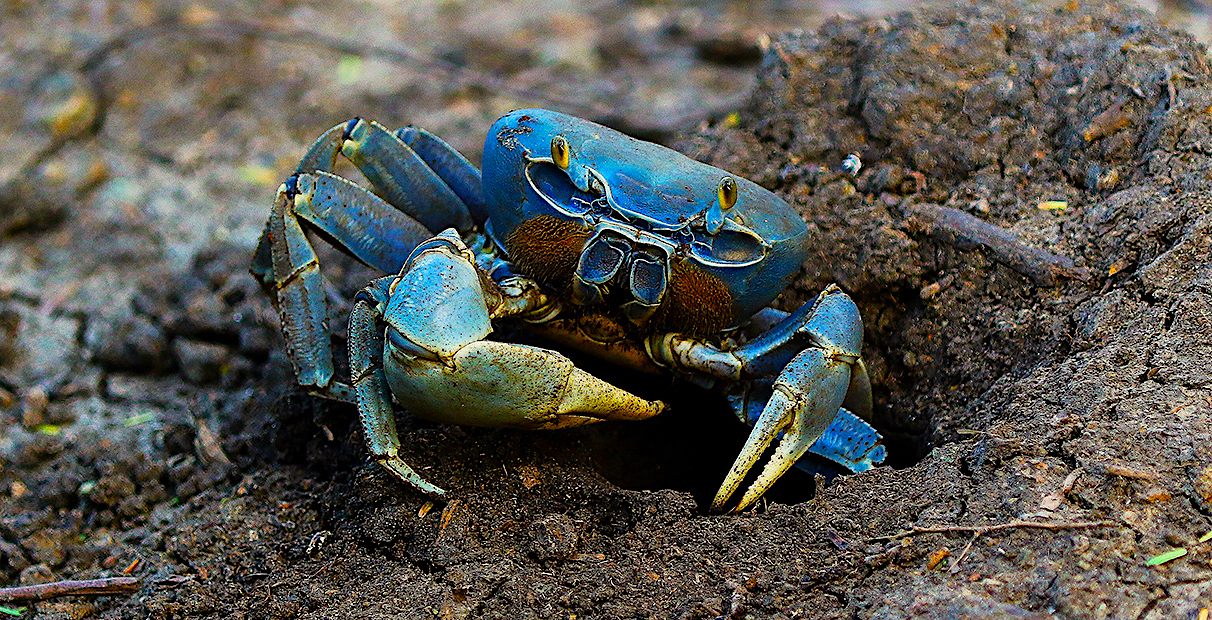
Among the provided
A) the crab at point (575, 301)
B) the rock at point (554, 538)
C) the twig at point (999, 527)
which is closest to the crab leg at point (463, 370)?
the crab at point (575, 301)

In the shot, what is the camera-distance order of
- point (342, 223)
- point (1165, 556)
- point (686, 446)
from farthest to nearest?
point (686, 446), point (342, 223), point (1165, 556)

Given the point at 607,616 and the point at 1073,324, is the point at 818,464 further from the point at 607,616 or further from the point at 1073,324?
the point at 607,616

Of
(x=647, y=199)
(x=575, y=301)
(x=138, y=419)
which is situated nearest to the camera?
(x=647, y=199)

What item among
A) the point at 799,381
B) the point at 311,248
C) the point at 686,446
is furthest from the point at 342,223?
the point at 799,381

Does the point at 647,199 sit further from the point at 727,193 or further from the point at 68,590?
the point at 68,590

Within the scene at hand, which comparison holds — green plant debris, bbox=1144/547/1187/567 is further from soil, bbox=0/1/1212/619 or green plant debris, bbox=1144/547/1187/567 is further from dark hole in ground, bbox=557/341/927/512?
dark hole in ground, bbox=557/341/927/512

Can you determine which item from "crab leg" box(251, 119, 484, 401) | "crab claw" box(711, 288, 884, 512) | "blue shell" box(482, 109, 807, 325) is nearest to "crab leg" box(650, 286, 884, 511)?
"crab claw" box(711, 288, 884, 512)

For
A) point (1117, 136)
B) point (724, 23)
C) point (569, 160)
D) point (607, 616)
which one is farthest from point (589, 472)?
point (724, 23)
